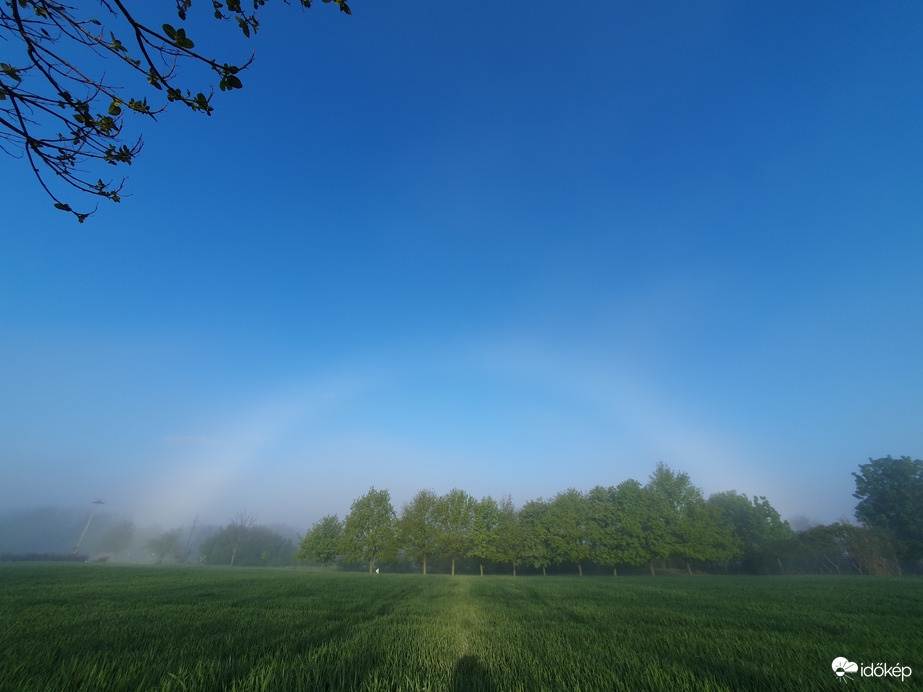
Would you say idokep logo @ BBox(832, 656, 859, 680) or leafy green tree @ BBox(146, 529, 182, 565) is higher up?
idokep logo @ BBox(832, 656, 859, 680)

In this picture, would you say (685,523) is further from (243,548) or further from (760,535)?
(243,548)

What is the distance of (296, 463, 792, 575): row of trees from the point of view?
42688mm

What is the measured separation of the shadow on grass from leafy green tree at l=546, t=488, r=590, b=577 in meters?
46.1

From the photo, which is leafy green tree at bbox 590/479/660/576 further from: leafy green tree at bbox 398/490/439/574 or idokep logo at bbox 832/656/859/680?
idokep logo at bbox 832/656/859/680

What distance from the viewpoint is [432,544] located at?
4347 centimetres

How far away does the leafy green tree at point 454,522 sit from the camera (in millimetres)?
43469

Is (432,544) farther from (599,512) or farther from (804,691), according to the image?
(804,691)

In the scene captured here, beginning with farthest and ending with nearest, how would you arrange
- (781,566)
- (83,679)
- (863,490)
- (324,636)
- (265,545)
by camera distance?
(265,545), (863,490), (781,566), (324,636), (83,679)

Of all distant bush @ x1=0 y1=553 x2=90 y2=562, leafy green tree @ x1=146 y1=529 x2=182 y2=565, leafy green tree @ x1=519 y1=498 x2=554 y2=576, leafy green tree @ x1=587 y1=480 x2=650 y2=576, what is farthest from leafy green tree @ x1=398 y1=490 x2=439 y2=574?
leafy green tree @ x1=146 y1=529 x2=182 y2=565

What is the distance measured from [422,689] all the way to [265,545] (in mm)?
124940

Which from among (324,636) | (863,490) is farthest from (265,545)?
(863,490)

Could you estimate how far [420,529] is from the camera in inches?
1735

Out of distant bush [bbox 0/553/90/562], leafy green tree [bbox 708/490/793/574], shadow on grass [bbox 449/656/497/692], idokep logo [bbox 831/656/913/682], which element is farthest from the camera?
distant bush [bbox 0/553/90/562]

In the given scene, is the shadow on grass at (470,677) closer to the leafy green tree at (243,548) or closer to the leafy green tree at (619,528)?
the leafy green tree at (619,528)
